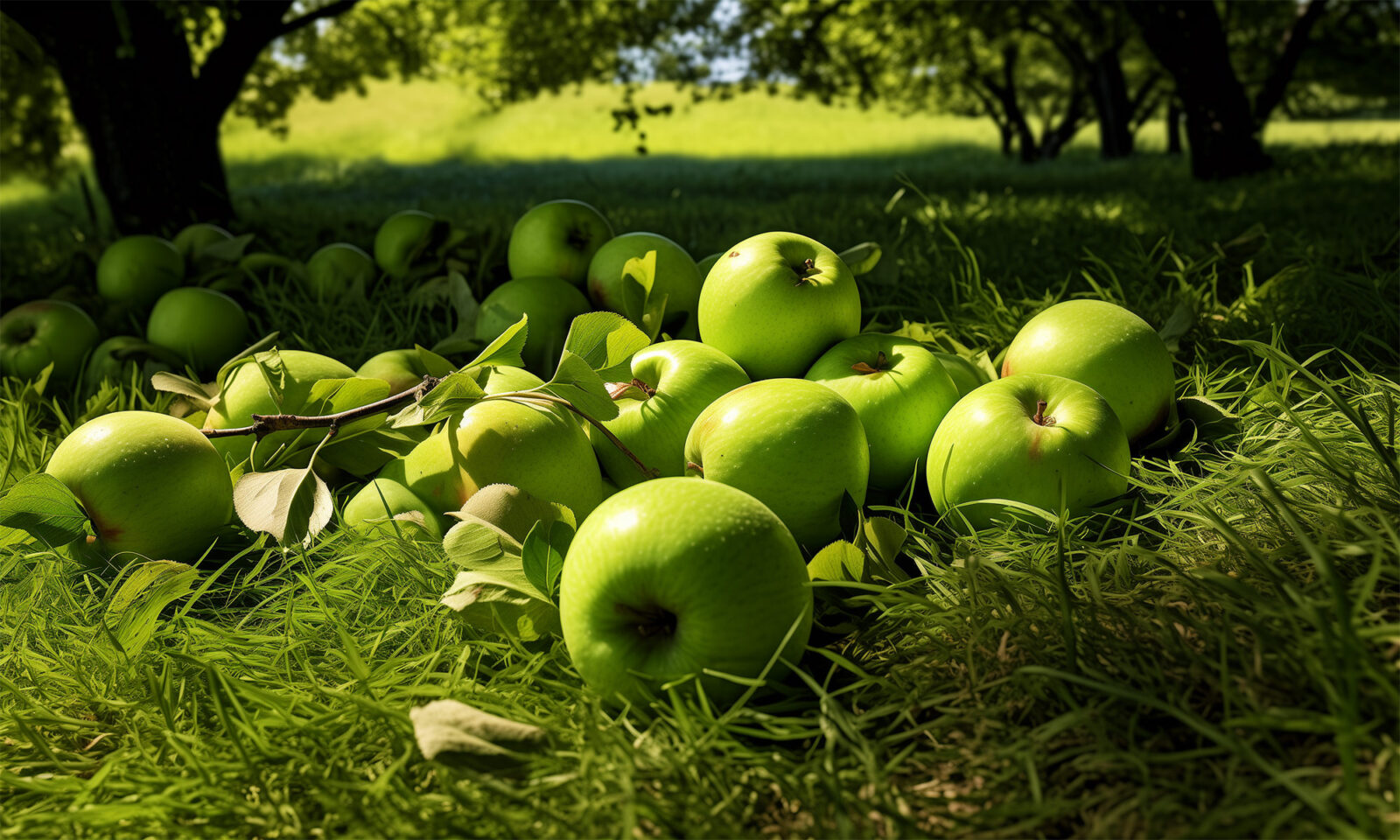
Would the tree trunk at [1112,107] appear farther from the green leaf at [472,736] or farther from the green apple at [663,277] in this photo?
the green leaf at [472,736]

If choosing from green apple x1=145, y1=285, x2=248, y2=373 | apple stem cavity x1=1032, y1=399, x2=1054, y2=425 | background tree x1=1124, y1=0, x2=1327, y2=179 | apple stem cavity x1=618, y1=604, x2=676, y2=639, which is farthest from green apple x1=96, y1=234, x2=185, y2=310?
background tree x1=1124, y1=0, x2=1327, y2=179

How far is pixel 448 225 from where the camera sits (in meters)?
2.90

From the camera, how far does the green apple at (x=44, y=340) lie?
248cm

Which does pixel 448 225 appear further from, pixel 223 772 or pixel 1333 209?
pixel 1333 209

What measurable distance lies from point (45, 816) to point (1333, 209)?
5.38 m

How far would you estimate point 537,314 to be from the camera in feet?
7.04

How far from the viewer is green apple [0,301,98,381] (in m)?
2.48

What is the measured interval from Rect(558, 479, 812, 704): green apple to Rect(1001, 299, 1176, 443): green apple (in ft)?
2.87

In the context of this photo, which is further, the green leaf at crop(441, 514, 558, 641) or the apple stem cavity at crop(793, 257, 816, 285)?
the apple stem cavity at crop(793, 257, 816, 285)

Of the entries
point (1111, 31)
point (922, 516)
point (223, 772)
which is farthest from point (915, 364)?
point (1111, 31)

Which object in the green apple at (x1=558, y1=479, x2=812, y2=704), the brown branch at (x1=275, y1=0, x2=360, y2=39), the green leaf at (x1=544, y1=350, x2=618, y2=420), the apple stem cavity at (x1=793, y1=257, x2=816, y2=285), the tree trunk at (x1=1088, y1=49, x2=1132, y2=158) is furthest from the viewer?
the tree trunk at (x1=1088, y1=49, x2=1132, y2=158)

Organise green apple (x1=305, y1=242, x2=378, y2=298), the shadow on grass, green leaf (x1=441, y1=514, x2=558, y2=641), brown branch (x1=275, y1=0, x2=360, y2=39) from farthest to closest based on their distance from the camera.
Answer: brown branch (x1=275, y1=0, x2=360, y2=39)
the shadow on grass
green apple (x1=305, y1=242, x2=378, y2=298)
green leaf (x1=441, y1=514, x2=558, y2=641)

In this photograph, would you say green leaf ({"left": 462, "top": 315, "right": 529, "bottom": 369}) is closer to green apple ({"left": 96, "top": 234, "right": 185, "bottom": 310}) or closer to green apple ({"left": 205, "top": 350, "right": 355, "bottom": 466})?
green apple ({"left": 205, "top": 350, "right": 355, "bottom": 466})

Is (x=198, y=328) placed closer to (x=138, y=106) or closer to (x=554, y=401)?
(x=554, y=401)
